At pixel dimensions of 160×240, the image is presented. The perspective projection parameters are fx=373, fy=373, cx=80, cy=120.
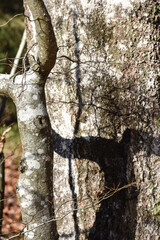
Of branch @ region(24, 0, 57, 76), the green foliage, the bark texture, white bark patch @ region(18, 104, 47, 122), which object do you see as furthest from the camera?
Result: the green foliage

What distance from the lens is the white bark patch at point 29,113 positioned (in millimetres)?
2203

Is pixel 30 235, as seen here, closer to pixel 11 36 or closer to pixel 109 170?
pixel 109 170

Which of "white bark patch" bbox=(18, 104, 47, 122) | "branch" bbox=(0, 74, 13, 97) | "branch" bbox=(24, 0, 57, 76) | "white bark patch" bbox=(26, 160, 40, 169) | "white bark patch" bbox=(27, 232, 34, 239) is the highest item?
"branch" bbox=(24, 0, 57, 76)

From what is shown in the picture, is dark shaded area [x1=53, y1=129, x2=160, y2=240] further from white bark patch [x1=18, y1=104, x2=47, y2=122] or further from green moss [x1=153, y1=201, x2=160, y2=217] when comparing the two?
white bark patch [x1=18, y1=104, x2=47, y2=122]

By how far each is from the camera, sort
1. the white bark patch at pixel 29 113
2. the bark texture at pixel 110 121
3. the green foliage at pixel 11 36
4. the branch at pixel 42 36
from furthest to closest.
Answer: the green foliage at pixel 11 36 → the bark texture at pixel 110 121 → the white bark patch at pixel 29 113 → the branch at pixel 42 36

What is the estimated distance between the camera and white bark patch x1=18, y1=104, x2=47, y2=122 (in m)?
2.20

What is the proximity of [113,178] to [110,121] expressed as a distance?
40 centimetres

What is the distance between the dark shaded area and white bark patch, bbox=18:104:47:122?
18.1 inches

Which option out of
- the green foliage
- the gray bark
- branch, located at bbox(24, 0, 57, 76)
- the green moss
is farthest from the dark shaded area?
the green foliage

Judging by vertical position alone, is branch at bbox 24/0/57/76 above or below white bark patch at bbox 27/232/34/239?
above

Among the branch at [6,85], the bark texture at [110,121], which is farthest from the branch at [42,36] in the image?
the bark texture at [110,121]

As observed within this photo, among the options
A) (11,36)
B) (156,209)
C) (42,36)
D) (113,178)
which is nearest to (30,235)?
(113,178)

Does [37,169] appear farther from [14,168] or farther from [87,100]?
[14,168]

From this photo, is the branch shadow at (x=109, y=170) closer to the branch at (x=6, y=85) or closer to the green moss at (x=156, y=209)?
the green moss at (x=156, y=209)
